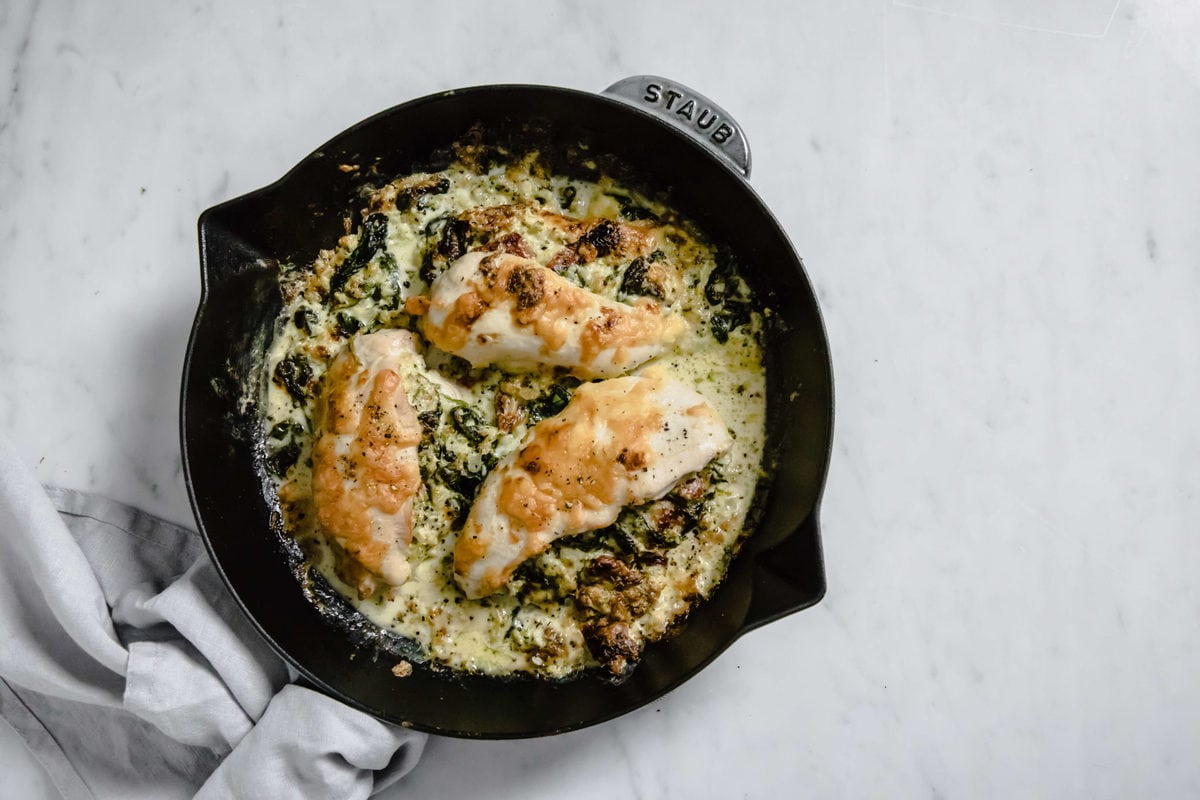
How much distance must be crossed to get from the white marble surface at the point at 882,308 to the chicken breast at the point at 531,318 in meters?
0.65

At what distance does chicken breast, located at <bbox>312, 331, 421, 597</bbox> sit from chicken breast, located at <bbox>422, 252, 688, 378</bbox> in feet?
0.66

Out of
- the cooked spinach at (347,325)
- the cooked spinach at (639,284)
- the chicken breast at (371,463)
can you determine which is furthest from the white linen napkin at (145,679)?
the cooked spinach at (639,284)

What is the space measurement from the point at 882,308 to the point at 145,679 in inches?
93.4

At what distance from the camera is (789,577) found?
246cm

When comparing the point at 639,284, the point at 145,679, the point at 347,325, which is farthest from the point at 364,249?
the point at 145,679

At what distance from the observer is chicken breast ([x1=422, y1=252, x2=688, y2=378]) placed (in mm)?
2602

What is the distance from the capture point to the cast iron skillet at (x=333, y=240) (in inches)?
100

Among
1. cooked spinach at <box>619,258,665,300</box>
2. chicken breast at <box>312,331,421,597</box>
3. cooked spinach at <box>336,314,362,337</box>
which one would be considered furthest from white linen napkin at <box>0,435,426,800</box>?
cooked spinach at <box>619,258,665,300</box>

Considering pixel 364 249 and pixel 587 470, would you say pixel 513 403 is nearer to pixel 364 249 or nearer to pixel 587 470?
pixel 587 470

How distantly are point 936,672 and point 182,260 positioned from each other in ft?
8.49

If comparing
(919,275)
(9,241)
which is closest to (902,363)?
(919,275)

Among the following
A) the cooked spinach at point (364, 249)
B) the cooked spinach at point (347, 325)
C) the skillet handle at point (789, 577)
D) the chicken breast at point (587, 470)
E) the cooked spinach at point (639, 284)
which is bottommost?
the skillet handle at point (789, 577)

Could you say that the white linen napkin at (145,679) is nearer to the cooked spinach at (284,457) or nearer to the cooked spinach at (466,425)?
the cooked spinach at (284,457)

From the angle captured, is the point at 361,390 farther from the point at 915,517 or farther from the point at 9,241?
the point at 915,517
